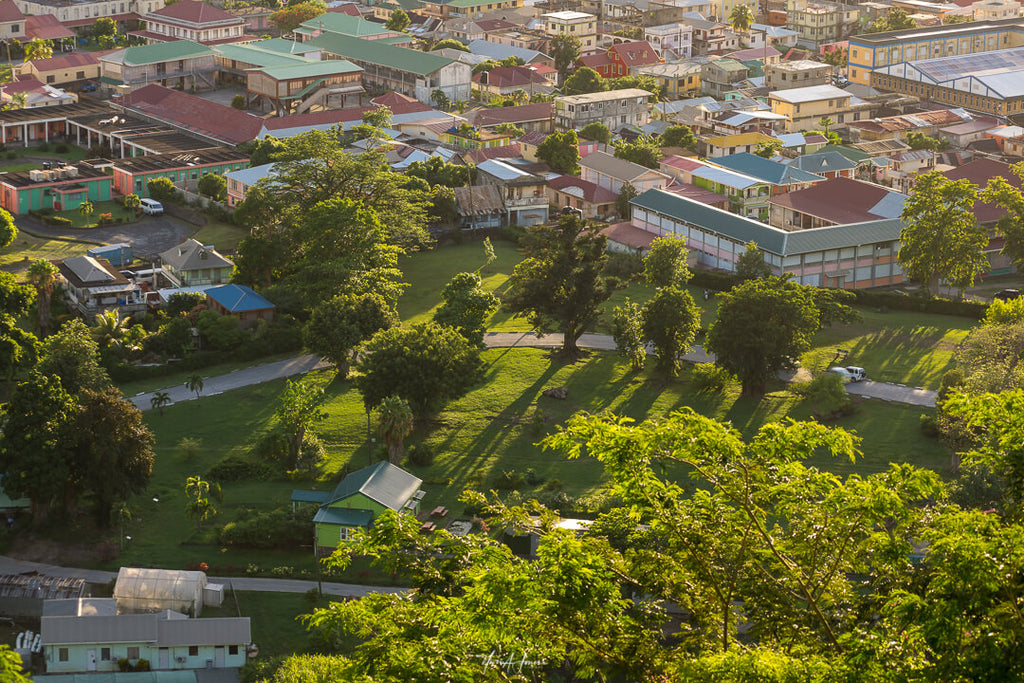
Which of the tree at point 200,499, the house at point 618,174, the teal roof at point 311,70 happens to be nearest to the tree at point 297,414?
the tree at point 200,499

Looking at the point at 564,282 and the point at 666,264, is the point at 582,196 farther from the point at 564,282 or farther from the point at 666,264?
the point at 564,282

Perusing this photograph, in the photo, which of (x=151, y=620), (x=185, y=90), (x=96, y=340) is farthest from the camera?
(x=185, y=90)

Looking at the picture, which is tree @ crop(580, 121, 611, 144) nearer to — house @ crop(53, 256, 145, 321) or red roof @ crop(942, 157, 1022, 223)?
red roof @ crop(942, 157, 1022, 223)

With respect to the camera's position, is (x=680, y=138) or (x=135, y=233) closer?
(x=135, y=233)

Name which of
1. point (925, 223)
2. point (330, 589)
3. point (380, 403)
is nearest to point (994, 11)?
point (925, 223)

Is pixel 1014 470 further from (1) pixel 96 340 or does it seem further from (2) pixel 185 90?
(2) pixel 185 90

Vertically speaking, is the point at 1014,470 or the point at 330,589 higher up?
the point at 1014,470

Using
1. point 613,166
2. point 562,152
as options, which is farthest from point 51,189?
point 613,166
